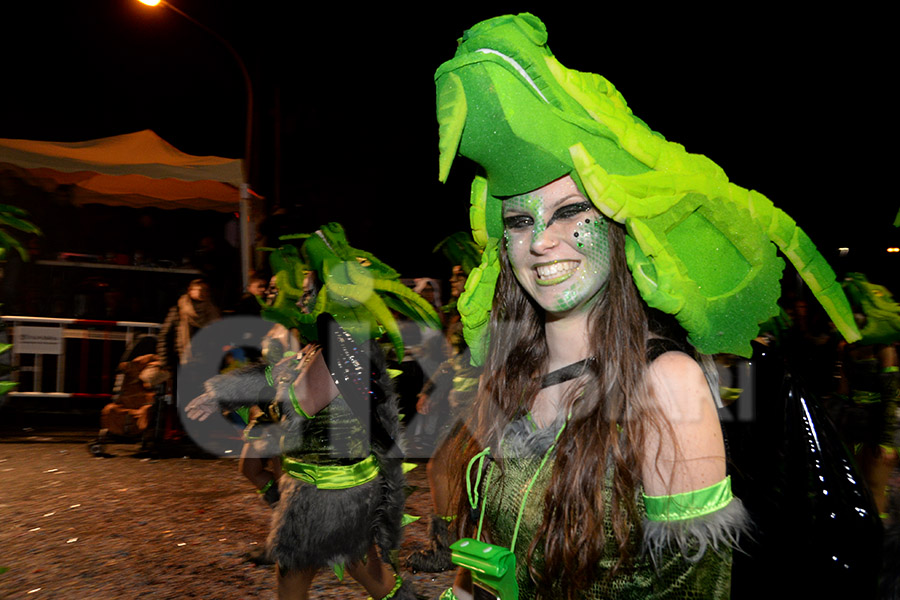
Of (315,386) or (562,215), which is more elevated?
(562,215)

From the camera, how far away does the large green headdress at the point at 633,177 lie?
4.83 ft

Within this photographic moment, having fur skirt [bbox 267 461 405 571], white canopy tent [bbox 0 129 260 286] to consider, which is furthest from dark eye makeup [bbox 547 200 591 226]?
white canopy tent [bbox 0 129 260 286]

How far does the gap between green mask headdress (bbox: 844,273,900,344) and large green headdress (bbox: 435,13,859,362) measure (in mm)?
4008

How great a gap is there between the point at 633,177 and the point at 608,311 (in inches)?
13.4

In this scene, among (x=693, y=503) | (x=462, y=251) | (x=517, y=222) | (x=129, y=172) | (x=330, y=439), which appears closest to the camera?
(x=693, y=503)

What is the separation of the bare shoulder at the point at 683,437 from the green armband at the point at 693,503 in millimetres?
12

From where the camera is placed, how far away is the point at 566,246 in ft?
5.28

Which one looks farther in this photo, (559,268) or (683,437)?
(559,268)

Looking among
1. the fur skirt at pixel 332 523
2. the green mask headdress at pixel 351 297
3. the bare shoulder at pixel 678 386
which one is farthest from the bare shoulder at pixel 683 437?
the green mask headdress at pixel 351 297

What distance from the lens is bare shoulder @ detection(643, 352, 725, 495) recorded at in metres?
1.37

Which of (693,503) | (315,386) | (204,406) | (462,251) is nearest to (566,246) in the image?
(693,503)

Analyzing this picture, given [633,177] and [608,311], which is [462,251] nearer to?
[608,311]

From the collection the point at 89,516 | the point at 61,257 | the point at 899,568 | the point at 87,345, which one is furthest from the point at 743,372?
the point at 61,257

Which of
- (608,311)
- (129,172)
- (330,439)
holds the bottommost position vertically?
(330,439)
